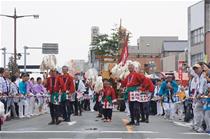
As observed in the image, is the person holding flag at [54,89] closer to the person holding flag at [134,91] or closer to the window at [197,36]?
the person holding flag at [134,91]

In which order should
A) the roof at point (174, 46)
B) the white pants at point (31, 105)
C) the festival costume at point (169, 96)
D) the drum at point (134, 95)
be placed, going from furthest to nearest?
1. the roof at point (174, 46)
2. the white pants at point (31, 105)
3. the festival costume at point (169, 96)
4. the drum at point (134, 95)

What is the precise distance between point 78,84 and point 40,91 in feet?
8.26

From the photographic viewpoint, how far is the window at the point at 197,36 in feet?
200

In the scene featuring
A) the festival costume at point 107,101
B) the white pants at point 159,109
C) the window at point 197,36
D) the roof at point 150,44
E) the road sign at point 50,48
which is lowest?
the white pants at point 159,109

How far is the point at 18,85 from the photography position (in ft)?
85.1

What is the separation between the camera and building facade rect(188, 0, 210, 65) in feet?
187

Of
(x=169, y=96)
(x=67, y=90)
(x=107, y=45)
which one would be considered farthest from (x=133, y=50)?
(x=67, y=90)

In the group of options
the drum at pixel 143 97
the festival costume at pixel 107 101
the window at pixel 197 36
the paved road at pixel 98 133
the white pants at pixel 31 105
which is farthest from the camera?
the window at pixel 197 36

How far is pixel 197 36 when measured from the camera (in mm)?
62719

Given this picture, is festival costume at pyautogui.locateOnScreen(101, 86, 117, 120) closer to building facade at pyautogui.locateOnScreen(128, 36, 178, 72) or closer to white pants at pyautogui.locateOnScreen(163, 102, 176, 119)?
white pants at pyautogui.locateOnScreen(163, 102, 176, 119)

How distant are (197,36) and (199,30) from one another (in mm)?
1221

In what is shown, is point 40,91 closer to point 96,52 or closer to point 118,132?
point 118,132

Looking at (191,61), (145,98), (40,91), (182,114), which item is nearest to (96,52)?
(191,61)

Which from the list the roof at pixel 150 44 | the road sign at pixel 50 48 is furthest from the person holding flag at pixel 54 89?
the roof at pixel 150 44
